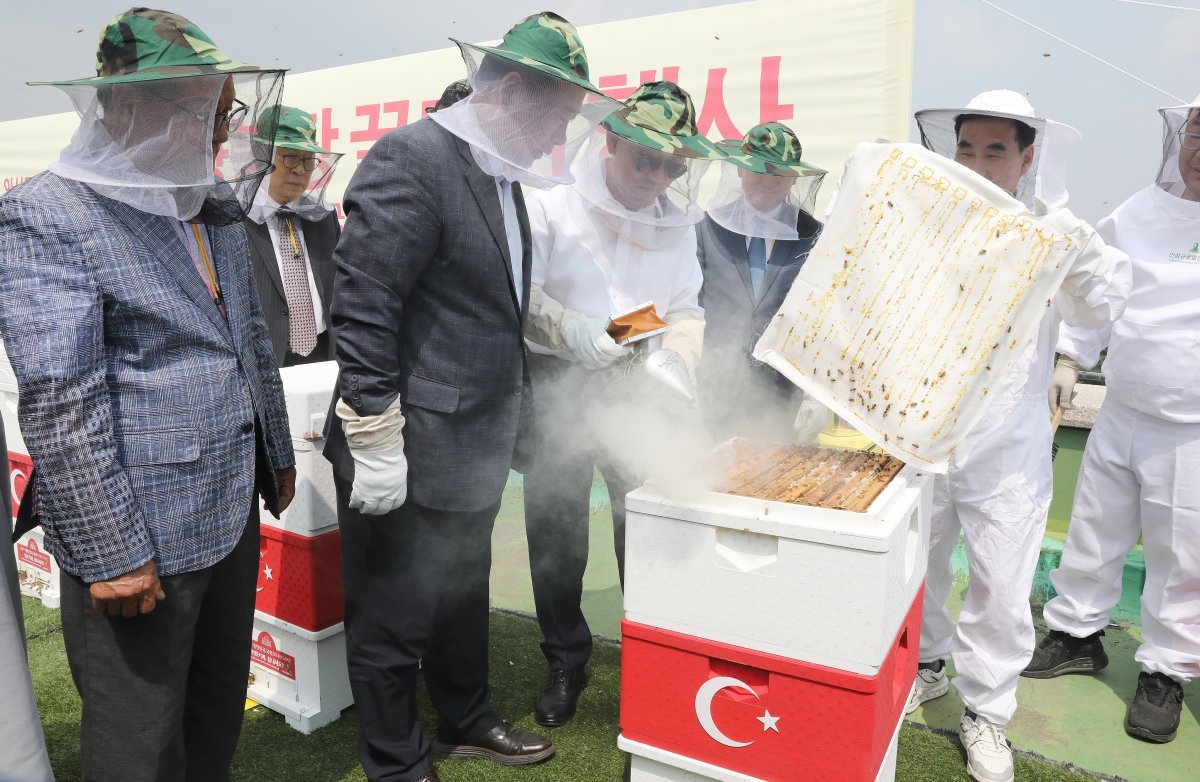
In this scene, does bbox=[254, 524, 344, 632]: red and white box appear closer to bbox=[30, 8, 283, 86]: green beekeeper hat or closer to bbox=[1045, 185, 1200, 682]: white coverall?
bbox=[30, 8, 283, 86]: green beekeeper hat

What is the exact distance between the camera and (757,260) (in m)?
3.38

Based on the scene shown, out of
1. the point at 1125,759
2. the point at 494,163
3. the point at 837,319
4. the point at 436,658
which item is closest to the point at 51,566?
the point at 436,658

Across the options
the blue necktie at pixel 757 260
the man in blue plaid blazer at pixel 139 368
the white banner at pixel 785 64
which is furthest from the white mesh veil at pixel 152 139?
the white banner at pixel 785 64

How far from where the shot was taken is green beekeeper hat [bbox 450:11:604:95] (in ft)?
6.69

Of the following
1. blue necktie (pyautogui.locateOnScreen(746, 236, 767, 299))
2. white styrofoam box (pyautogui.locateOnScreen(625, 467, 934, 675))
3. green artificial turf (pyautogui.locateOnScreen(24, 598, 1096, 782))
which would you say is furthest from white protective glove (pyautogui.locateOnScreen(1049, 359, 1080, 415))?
white styrofoam box (pyautogui.locateOnScreen(625, 467, 934, 675))

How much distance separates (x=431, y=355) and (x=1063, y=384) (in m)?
2.57

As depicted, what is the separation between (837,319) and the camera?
226 cm

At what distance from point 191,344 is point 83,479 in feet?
1.23

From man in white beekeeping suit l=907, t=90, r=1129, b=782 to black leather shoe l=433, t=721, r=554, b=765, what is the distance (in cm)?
150

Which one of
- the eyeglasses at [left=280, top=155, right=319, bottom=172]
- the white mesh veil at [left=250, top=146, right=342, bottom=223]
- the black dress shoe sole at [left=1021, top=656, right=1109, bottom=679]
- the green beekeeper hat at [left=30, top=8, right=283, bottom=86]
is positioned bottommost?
the black dress shoe sole at [left=1021, top=656, right=1109, bottom=679]

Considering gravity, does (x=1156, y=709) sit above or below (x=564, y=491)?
below

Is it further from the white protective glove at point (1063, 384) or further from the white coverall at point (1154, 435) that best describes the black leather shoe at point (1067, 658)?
the white protective glove at point (1063, 384)


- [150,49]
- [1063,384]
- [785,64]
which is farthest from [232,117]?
[785,64]

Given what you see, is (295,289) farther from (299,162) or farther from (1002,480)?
(1002,480)
